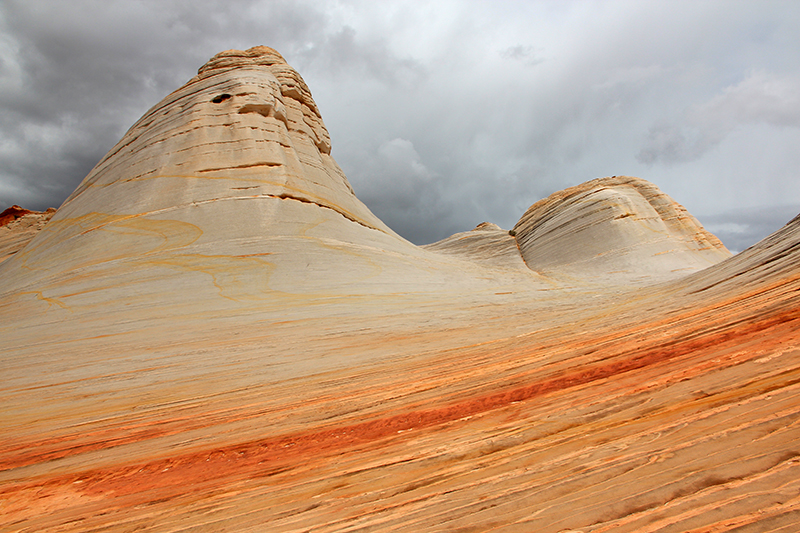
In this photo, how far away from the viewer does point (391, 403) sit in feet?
8.00

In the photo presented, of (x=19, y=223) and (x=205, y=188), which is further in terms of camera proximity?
(x=19, y=223)

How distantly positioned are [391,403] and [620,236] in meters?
19.0

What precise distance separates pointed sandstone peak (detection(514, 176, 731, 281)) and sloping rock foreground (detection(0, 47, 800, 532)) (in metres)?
11.6

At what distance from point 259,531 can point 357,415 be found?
0.97m

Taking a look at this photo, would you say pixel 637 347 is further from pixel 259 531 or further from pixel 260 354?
pixel 260 354

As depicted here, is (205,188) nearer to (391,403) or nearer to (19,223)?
(391,403)

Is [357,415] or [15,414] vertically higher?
[15,414]

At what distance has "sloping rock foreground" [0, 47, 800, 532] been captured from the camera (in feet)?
4.17

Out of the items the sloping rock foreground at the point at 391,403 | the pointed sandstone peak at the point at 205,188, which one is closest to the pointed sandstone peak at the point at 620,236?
the pointed sandstone peak at the point at 205,188

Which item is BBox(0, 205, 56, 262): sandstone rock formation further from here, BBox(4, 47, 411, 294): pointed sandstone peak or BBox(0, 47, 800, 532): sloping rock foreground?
BBox(0, 47, 800, 532): sloping rock foreground

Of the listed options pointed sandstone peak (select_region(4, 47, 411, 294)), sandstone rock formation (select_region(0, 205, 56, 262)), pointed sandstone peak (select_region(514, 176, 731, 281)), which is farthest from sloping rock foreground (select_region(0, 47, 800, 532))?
sandstone rock formation (select_region(0, 205, 56, 262))

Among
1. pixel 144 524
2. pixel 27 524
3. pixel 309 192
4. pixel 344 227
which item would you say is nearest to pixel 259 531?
pixel 144 524

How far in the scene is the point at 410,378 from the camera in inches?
113

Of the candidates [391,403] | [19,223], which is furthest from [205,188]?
[19,223]
